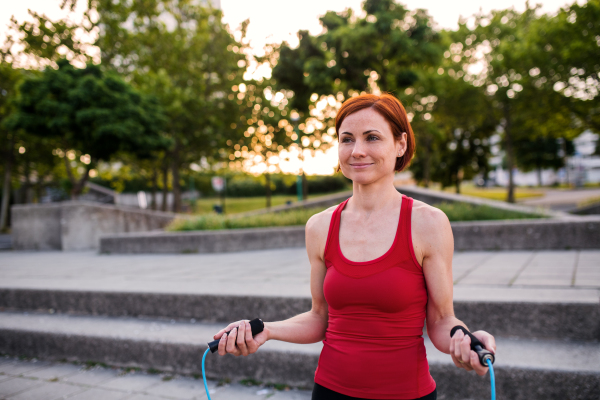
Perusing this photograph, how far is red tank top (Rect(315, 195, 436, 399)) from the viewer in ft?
4.97

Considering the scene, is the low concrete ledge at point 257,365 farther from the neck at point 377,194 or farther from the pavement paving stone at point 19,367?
the neck at point 377,194

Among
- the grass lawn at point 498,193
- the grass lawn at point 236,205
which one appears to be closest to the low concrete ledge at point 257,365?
the grass lawn at point 236,205

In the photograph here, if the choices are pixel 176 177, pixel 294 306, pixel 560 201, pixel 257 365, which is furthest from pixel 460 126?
pixel 257 365

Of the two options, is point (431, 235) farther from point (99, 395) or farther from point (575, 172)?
point (575, 172)

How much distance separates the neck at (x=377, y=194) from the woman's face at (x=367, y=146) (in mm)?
45

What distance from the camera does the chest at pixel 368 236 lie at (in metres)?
1.58

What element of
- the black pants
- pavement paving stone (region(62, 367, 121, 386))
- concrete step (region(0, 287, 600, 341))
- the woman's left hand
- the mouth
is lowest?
pavement paving stone (region(62, 367, 121, 386))

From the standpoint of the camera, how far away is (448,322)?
5.05ft

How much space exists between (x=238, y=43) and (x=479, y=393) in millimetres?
23516

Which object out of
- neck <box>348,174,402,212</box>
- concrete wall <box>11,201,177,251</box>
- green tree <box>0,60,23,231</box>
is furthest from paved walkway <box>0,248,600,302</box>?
green tree <box>0,60,23,231</box>

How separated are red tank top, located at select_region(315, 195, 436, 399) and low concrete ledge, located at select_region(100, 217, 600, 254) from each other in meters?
6.96

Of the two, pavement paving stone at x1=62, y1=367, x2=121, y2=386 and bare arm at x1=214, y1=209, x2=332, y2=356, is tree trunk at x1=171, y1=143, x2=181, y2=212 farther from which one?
bare arm at x1=214, y1=209, x2=332, y2=356

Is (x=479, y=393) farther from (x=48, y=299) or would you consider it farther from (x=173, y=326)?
(x=48, y=299)

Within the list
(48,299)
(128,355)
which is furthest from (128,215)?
(128,355)
